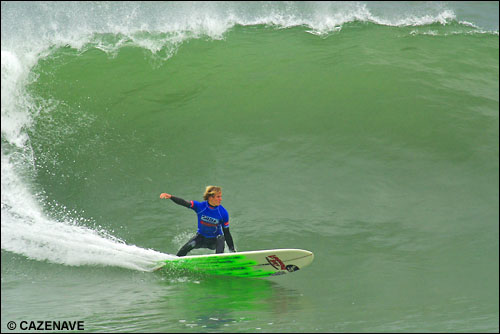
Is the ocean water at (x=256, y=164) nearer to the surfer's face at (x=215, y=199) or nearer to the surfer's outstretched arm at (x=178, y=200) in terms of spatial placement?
the surfer's outstretched arm at (x=178, y=200)

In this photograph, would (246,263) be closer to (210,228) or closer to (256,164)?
(210,228)

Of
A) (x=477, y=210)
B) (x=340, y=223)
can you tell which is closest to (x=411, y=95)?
(x=477, y=210)

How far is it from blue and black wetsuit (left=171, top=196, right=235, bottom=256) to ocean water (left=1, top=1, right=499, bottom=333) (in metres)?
0.44

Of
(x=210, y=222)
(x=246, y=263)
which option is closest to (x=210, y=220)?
(x=210, y=222)

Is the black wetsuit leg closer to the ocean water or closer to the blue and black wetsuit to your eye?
the blue and black wetsuit

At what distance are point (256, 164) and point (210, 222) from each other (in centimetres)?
193

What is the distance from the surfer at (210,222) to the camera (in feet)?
19.6

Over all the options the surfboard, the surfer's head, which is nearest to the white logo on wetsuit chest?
the surfer's head

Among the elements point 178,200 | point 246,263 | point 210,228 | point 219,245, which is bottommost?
point 246,263

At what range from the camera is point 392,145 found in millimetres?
7906

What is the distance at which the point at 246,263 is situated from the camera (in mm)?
5938

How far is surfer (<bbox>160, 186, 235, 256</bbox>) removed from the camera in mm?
5969

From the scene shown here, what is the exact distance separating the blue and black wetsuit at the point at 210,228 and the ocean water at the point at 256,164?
0.44 m

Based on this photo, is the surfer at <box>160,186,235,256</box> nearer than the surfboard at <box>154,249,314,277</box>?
No
